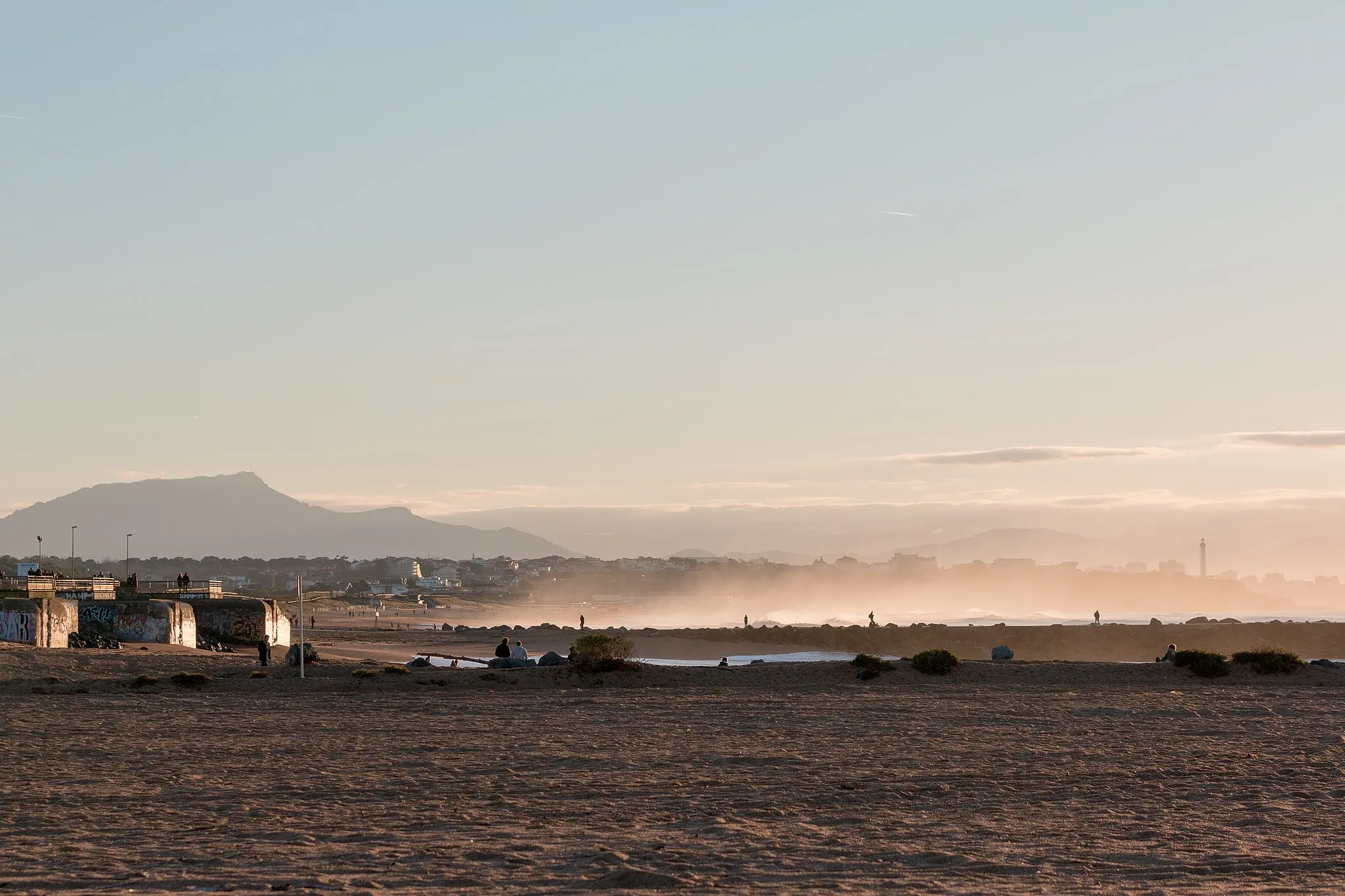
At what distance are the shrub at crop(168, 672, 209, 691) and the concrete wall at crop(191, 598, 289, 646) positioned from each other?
2198 cm

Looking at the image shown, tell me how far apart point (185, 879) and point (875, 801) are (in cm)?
724

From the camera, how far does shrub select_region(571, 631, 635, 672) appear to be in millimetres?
32500

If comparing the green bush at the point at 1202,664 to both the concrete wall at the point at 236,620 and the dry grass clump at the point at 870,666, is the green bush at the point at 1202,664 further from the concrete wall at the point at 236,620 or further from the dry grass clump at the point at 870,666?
the concrete wall at the point at 236,620

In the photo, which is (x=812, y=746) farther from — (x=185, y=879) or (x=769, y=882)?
(x=185, y=879)

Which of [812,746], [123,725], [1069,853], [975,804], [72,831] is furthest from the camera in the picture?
[123,725]

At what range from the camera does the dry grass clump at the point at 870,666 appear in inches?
1287

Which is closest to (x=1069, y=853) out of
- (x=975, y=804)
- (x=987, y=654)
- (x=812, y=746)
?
(x=975, y=804)

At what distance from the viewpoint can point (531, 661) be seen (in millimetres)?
36969

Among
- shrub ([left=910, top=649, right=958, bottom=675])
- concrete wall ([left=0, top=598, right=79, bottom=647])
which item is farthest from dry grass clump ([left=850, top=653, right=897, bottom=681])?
concrete wall ([left=0, top=598, right=79, bottom=647])

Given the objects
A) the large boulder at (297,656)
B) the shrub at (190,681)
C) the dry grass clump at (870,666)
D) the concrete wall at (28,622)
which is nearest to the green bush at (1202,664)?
the dry grass clump at (870,666)

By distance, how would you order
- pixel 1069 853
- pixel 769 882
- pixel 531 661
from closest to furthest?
pixel 769 882
pixel 1069 853
pixel 531 661

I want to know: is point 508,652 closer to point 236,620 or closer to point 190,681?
point 190,681

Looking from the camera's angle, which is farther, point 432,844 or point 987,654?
point 987,654

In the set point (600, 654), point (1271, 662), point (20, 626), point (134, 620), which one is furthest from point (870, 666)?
point (134, 620)
